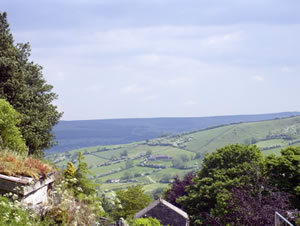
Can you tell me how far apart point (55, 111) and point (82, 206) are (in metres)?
27.6

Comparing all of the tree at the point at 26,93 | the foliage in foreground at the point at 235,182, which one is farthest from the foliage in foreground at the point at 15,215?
the foliage in foreground at the point at 235,182

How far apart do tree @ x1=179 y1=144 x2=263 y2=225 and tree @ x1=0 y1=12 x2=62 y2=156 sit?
17.9 meters

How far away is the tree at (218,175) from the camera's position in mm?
44125

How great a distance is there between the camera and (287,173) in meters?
37.8

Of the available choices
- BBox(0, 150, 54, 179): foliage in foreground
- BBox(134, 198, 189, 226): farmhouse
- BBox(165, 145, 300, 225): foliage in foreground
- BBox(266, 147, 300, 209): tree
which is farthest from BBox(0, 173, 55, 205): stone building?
BBox(134, 198, 189, 226): farmhouse

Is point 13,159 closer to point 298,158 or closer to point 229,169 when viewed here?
point 298,158

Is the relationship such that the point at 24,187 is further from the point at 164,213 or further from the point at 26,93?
the point at 164,213

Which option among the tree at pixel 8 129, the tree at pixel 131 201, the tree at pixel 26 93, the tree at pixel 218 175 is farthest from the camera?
the tree at pixel 131 201

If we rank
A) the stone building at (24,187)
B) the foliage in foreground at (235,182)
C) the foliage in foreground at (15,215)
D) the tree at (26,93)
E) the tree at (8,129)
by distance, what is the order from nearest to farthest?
the foliage in foreground at (15,215), the stone building at (24,187), the tree at (8,129), the tree at (26,93), the foliage in foreground at (235,182)

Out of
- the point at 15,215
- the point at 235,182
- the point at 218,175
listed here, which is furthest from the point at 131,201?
the point at 15,215

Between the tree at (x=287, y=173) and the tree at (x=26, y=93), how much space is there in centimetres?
2046

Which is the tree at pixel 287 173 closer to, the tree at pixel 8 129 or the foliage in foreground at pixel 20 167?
the tree at pixel 8 129

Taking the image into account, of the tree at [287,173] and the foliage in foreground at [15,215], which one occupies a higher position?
the foliage in foreground at [15,215]

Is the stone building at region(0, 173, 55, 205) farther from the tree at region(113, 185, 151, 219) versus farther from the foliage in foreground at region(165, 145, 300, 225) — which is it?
the tree at region(113, 185, 151, 219)
